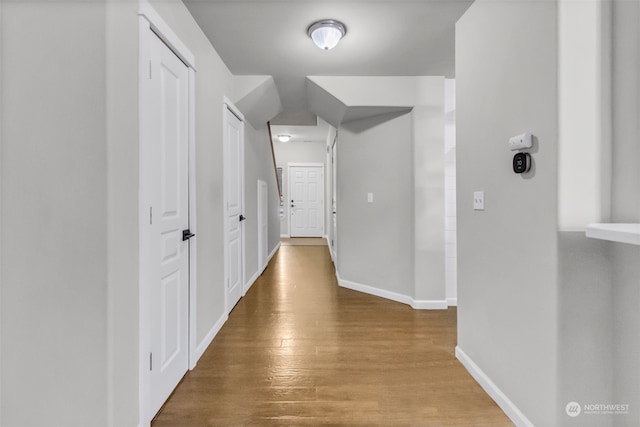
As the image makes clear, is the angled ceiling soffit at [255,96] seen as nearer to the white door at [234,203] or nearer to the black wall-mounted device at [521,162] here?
the white door at [234,203]

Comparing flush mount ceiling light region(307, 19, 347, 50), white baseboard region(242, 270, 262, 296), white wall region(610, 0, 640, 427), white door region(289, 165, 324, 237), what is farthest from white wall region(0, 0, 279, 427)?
white door region(289, 165, 324, 237)

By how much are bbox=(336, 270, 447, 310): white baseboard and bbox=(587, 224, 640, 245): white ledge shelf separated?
2123mm

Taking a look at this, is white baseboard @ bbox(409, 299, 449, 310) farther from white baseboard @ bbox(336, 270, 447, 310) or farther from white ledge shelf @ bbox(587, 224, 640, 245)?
white ledge shelf @ bbox(587, 224, 640, 245)

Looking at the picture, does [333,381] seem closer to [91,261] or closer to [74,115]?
[91,261]

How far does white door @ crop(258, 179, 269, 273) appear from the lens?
4.37 m

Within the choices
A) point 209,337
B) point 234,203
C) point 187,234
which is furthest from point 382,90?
point 209,337

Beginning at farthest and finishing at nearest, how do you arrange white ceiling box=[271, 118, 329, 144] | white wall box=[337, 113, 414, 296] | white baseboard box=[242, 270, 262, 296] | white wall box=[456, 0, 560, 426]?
1. white ceiling box=[271, 118, 329, 144]
2. white baseboard box=[242, 270, 262, 296]
3. white wall box=[337, 113, 414, 296]
4. white wall box=[456, 0, 560, 426]

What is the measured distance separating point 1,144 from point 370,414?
1886 millimetres

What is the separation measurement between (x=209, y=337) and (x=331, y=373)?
100cm

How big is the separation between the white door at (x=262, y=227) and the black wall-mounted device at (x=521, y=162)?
11.3 ft

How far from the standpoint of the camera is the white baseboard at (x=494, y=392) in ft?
4.73

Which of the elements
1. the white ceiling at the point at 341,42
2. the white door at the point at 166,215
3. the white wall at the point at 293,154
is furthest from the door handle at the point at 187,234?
the white wall at the point at 293,154

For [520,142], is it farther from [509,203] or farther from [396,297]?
[396,297]

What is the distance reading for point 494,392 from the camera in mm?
1641
